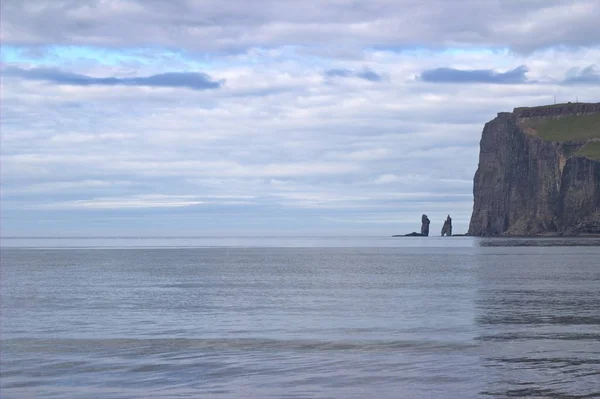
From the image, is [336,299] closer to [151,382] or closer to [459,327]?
[459,327]

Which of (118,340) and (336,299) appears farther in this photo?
(336,299)

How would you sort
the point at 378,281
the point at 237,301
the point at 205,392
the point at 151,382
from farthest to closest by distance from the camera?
the point at 378,281
the point at 237,301
the point at 151,382
the point at 205,392

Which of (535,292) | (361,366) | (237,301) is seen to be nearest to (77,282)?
(237,301)

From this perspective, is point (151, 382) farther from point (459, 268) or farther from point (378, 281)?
point (459, 268)

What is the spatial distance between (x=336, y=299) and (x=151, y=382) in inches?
1256

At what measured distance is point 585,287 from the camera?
2623 inches

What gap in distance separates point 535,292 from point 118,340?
36385mm

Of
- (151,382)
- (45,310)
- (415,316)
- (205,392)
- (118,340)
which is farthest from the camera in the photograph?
(45,310)

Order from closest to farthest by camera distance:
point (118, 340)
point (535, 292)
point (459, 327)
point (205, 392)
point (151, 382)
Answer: point (205, 392) < point (151, 382) < point (118, 340) < point (459, 327) < point (535, 292)

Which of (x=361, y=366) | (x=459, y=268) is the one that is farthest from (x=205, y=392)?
(x=459, y=268)

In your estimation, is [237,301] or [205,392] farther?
[237,301]

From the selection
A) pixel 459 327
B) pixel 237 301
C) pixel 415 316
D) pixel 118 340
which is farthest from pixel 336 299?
pixel 118 340

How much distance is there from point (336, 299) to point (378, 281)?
2110 centimetres

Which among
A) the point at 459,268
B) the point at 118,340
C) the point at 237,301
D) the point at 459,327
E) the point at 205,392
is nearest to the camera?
the point at 205,392
